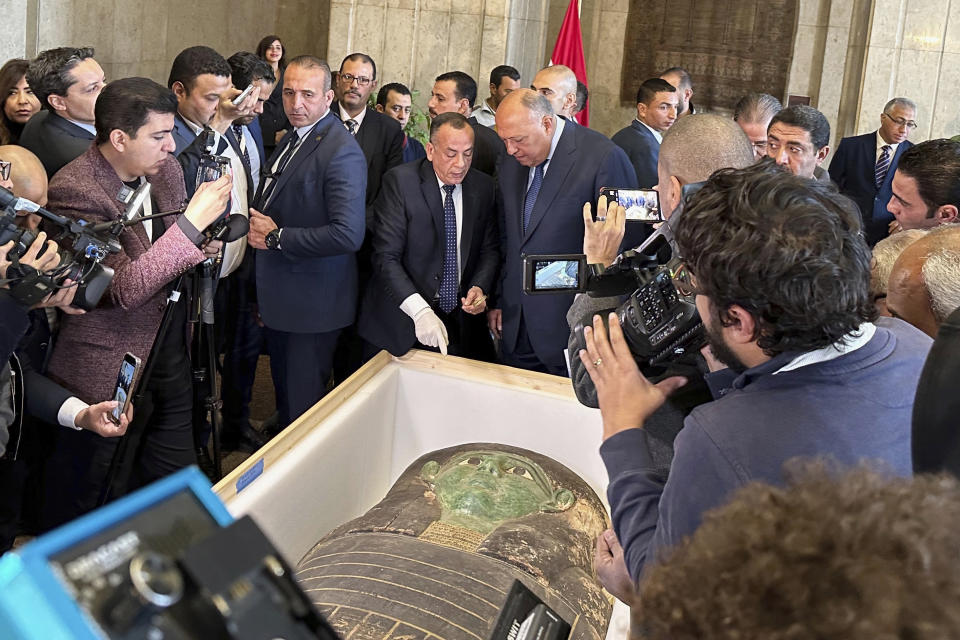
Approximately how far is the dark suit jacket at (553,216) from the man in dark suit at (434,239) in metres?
0.11

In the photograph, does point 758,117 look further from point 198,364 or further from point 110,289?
point 110,289

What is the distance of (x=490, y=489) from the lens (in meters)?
2.76

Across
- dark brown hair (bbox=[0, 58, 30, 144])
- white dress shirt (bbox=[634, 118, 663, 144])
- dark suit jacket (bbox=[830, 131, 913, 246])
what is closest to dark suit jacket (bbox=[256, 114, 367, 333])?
dark brown hair (bbox=[0, 58, 30, 144])

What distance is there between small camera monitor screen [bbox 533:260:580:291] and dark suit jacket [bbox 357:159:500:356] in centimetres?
135

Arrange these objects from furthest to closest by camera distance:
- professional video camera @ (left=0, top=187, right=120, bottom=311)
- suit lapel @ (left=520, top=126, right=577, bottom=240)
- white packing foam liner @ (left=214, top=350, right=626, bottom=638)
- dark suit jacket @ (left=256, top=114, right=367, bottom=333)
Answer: dark suit jacket @ (left=256, top=114, right=367, bottom=333)
suit lapel @ (left=520, top=126, right=577, bottom=240)
white packing foam liner @ (left=214, top=350, right=626, bottom=638)
professional video camera @ (left=0, top=187, right=120, bottom=311)

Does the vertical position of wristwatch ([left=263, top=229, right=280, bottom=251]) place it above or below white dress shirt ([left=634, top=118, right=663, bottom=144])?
below

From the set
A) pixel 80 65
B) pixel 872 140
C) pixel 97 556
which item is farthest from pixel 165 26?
pixel 97 556

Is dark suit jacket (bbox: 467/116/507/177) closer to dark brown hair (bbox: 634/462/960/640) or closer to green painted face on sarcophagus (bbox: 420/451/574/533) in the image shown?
green painted face on sarcophagus (bbox: 420/451/574/533)

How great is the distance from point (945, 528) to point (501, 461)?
2138mm

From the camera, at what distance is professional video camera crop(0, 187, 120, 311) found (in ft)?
7.82

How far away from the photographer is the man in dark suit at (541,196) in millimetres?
3707

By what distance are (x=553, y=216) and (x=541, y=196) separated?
10 centimetres

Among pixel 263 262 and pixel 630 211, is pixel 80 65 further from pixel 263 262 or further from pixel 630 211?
pixel 630 211

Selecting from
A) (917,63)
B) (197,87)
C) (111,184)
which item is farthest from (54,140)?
(917,63)
